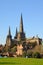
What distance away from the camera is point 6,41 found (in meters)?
197

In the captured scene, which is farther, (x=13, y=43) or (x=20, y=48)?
(x=13, y=43)

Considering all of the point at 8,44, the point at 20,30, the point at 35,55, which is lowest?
the point at 35,55

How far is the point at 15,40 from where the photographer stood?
19750cm

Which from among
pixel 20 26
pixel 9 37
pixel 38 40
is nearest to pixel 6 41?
pixel 9 37

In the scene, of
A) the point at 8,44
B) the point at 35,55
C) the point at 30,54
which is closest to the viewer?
the point at 35,55

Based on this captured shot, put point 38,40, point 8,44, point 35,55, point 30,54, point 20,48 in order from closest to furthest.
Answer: point 35,55
point 30,54
point 20,48
point 38,40
point 8,44

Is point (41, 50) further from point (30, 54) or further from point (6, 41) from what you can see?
point (6, 41)

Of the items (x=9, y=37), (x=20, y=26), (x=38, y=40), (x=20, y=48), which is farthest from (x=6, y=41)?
(x=20, y=48)

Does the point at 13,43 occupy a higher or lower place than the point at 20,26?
lower

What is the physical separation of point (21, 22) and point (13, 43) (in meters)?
18.4

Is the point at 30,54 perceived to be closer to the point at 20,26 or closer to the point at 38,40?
the point at 38,40

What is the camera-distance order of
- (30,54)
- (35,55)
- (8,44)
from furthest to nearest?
(8,44) → (30,54) → (35,55)

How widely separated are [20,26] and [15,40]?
39.2 ft

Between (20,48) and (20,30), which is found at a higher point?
(20,30)
